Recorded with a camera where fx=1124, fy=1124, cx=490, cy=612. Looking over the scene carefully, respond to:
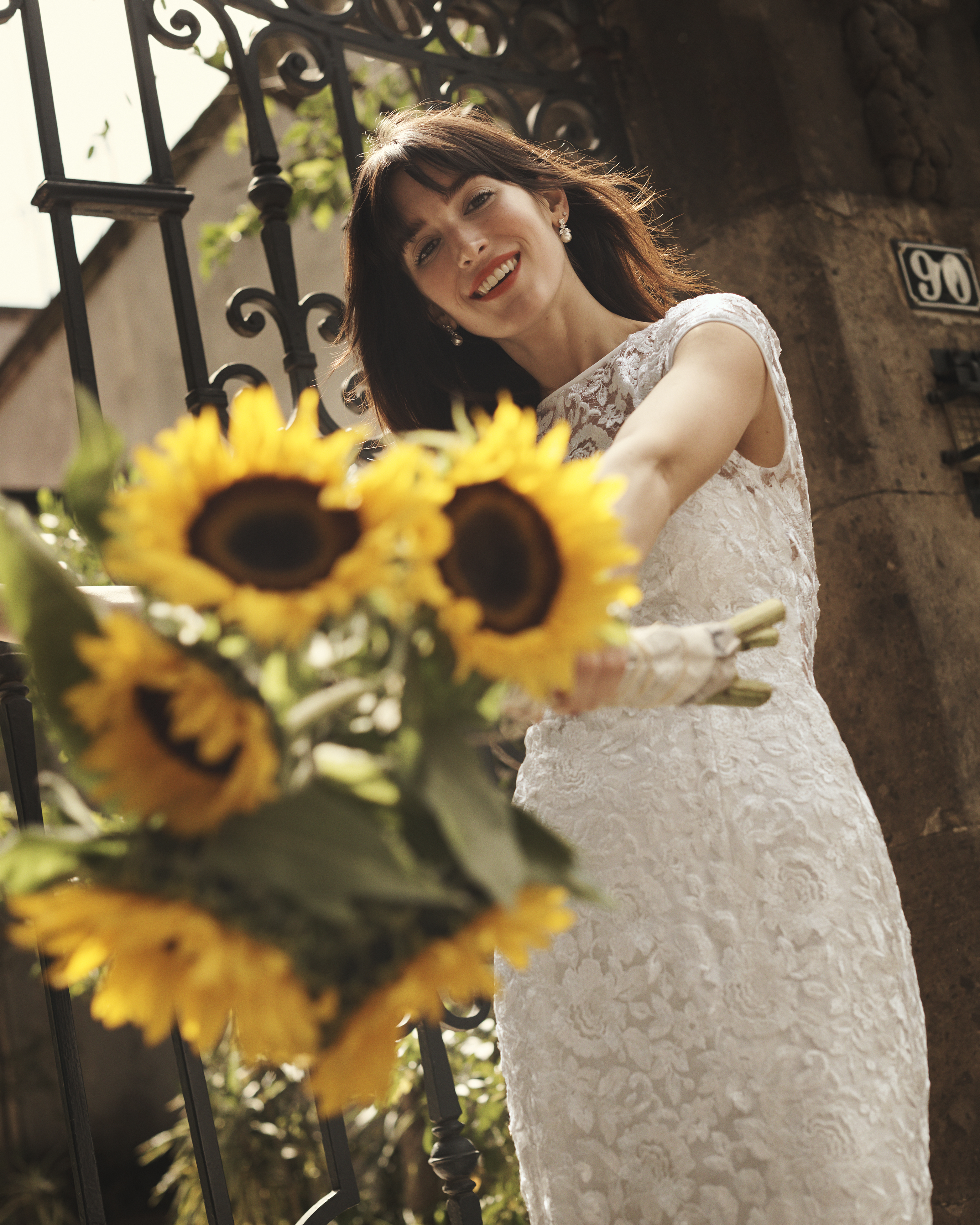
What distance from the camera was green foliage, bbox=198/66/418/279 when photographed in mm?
2850

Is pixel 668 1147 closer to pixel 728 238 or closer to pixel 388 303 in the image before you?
pixel 388 303

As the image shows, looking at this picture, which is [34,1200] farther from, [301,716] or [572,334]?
[301,716]

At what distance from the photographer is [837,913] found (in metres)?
1.25

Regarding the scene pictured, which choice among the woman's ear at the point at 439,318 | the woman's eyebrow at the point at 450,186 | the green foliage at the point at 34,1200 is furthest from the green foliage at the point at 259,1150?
the woman's eyebrow at the point at 450,186

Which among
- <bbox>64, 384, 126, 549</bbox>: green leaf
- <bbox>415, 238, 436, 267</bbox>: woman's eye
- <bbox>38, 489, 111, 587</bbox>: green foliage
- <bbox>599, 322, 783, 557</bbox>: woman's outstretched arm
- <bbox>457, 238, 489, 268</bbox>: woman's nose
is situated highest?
<bbox>38, 489, 111, 587</bbox>: green foliage

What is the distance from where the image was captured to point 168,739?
0.48 m

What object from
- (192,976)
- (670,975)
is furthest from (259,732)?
(670,975)

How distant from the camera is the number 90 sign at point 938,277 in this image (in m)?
2.24

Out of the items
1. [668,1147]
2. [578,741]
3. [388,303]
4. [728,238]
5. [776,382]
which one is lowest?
[668,1147]

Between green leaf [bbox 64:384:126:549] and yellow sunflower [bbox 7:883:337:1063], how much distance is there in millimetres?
175

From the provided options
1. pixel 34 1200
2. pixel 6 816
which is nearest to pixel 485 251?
pixel 6 816

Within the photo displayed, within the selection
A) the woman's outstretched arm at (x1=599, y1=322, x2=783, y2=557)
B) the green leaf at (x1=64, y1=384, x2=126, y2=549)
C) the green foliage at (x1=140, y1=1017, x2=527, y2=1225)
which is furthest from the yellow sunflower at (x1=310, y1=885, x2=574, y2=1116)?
the green foliage at (x1=140, y1=1017, x2=527, y2=1225)

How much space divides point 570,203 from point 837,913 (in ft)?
3.84

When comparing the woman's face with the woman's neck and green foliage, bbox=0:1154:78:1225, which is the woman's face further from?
green foliage, bbox=0:1154:78:1225
